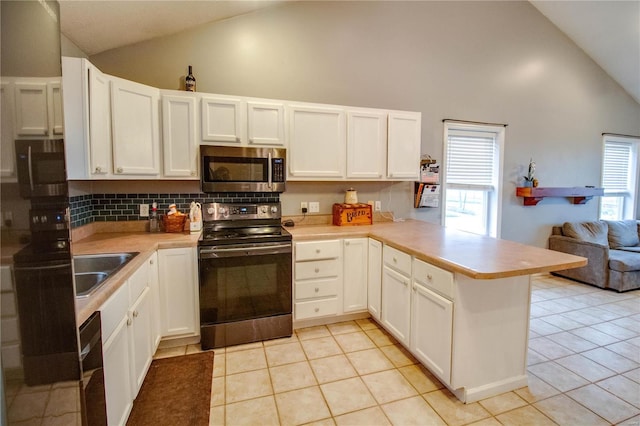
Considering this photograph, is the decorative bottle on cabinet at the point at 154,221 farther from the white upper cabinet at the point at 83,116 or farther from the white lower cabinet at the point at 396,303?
the white lower cabinet at the point at 396,303

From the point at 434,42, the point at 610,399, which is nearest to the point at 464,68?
the point at 434,42

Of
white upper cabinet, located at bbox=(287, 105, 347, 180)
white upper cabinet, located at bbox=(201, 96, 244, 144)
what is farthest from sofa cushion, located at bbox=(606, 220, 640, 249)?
white upper cabinet, located at bbox=(201, 96, 244, 144)

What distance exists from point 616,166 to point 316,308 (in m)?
5.44

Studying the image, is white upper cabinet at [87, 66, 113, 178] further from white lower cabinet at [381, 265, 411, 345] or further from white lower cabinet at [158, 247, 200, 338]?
white lower cabinet at [381, 265, 411, 345]

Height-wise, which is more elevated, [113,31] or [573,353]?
[113,31]

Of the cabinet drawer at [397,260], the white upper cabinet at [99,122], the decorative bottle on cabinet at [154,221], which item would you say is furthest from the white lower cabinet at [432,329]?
the white upper cabinet at [99,122]

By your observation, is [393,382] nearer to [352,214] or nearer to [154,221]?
[352,214]

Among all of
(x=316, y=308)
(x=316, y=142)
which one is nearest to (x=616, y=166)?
(x=316, y=142)

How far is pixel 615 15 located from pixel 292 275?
491 centimetres

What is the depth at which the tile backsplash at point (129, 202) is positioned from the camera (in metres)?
2.64

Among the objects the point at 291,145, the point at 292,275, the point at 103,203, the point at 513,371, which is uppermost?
the point at 291,145

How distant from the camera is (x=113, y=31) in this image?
244cm

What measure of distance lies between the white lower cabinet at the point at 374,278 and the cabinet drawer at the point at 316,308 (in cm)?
33

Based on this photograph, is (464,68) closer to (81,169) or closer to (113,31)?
(113,31)
